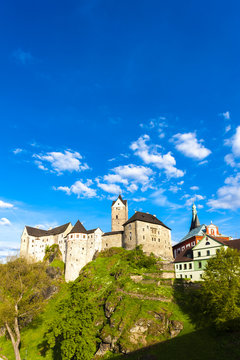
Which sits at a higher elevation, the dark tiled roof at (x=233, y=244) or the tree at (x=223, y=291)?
the dark tiled roof at (x=233, y=244)

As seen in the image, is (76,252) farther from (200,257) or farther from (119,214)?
(200,257)

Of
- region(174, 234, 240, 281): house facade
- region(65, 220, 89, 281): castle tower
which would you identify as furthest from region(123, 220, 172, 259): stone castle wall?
region(174, 234, 240, 281): house facade

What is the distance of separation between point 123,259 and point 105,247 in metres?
18.1

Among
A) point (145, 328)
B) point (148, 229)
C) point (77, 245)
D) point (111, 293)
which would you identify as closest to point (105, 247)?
point (77, 245)

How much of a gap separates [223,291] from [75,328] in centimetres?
2068

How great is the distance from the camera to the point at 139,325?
40.3m

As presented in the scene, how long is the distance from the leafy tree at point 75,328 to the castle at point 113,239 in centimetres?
3786

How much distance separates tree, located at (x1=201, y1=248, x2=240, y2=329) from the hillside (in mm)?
2109

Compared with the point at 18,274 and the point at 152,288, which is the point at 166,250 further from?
the point at 18,274

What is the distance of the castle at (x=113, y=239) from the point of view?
78312 millimetres

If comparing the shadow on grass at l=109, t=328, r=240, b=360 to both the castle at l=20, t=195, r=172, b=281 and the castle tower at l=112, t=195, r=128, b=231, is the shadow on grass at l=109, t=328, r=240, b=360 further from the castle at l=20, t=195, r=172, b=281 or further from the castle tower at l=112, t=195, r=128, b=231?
the castle tower at l=112, t=195, r=128, b=231

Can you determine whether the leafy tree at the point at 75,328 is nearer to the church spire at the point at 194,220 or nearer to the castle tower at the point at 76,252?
the castle tower at the point at 76,252

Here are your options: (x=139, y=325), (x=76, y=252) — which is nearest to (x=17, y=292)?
(x=139, y=325)

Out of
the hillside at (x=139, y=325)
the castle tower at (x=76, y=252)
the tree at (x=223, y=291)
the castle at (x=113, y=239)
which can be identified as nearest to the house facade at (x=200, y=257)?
the hillside at (x=139, y=325)
